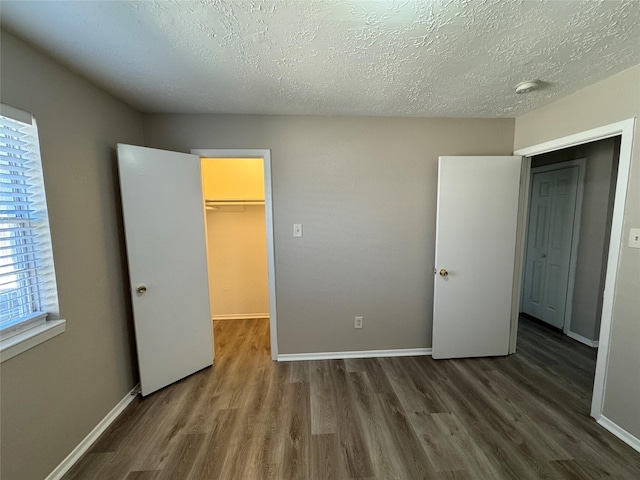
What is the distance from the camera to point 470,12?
1.08 m

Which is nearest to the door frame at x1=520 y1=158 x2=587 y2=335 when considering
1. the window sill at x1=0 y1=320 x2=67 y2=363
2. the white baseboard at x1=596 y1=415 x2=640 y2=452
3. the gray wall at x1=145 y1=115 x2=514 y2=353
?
the gray wall at x1=145 y1=115 x2=514 y2=353

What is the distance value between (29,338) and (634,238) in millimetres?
3360

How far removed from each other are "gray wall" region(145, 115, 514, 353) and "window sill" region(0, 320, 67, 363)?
57.7 inches

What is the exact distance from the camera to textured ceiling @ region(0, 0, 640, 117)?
106 centimetres

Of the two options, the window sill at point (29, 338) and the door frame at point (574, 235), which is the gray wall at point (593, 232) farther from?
the window sill at point (29, 338)

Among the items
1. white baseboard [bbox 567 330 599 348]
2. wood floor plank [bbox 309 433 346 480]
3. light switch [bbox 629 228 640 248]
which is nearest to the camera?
wood floor plank [bbox 309 433 346 480]

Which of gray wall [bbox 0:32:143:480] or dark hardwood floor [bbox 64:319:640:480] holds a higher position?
gray wall [bbox 0:32:143:480]

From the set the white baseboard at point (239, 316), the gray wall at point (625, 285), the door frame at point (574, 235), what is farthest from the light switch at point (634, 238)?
the white baseboard at point (239, 316)

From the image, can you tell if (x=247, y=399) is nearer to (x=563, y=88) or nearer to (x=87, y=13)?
(x=87, y=13)

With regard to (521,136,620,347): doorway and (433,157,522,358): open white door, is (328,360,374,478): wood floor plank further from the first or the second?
(521,136,620,347): doorway

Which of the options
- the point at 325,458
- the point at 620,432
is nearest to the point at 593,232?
the point at 620,432

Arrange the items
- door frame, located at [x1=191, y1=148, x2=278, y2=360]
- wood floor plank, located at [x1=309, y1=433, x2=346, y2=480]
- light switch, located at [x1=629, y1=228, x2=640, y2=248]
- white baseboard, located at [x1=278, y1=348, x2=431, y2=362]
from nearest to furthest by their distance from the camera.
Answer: wood floor plank, located at [x1=309, y1=433, x2=346, y2=480] → light switch, located at [x1=629, y1=228, x2=640, y2=248] → door frame, located at [x1=191, y1=148, x2=278, y2=360] → white baseboard, located at [x1=278, y1=348, x2=431, y2=362]

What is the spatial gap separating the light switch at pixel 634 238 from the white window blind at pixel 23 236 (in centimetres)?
336

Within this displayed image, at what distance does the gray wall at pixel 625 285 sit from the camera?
1.50 m
